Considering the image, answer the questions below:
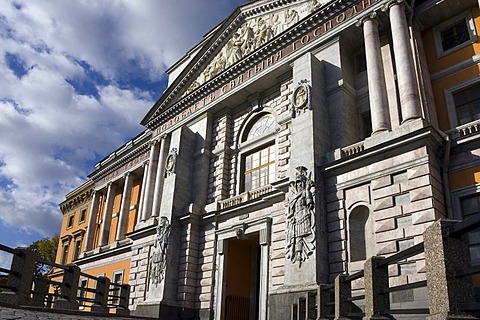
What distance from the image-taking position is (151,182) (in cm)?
2956

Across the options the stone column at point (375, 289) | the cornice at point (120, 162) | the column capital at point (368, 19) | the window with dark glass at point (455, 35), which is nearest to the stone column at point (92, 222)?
the cornice at point (120, 162)

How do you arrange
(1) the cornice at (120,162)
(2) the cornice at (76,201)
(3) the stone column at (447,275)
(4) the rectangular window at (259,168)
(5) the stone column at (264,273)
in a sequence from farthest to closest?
(2) the cornice at (76,201) → (1) the cornice at (120,162) → (4) the rectangular window at (259,168) → (5) the stone column at (264,273) → (3) the stone column at (447,275)

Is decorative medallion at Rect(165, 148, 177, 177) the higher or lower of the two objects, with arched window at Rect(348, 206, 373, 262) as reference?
higher

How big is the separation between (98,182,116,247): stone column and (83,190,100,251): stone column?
209 centimetres

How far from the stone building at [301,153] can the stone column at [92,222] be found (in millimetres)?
7198

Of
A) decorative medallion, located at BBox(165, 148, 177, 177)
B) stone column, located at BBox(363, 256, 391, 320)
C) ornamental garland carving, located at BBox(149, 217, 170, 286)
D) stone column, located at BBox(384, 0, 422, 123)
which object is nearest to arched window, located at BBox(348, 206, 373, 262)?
stone column, located at BBox(384, 0, 422, 123)

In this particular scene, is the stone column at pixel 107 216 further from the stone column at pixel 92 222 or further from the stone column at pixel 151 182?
the stone column at pixel 151 182

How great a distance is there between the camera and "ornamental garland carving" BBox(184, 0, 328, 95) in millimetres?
23270

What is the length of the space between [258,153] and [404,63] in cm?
939

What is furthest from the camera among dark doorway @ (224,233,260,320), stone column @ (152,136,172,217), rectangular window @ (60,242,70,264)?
rectangular window @ (60,242,70,264)

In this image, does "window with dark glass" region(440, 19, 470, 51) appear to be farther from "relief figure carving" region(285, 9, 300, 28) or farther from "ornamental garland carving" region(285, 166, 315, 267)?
"ornamental garland carving" region(285, 166, 315, 267)

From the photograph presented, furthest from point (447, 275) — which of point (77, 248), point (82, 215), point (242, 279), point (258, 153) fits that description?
point (82, 215)

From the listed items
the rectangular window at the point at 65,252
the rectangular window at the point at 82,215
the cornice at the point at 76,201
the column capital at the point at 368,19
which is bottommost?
the rectangular window at the point at 65,252

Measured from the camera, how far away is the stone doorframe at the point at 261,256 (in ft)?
63.9
